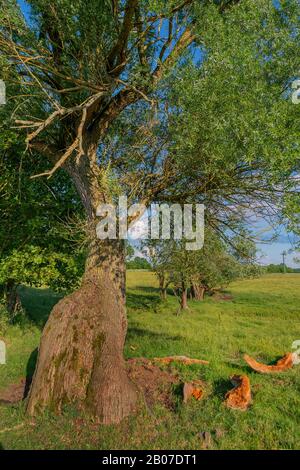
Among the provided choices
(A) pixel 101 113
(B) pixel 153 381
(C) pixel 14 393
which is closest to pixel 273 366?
(B) pixel 153 381

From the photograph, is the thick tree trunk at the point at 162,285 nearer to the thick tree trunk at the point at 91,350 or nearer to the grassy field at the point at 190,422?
the grassy field at the point at 190,422

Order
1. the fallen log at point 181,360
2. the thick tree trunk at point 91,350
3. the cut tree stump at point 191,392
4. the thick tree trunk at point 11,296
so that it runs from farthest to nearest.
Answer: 1. the thick tree trunk at point 11,296
2. the fallen log at point 181,360
3. the cut tree stump at point 191,392
4. the thick tree trunk at point 91,350

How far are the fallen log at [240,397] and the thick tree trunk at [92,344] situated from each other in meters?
2.36

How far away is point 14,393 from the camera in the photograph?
1044 centimetres

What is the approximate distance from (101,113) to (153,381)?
348 inches

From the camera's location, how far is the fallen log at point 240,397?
816 centimetres

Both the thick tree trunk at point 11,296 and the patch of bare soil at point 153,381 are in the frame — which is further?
the thick tree trunk at point 11,296

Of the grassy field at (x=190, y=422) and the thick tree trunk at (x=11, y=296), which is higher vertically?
the thick tree trunk at (x=11, y=296)

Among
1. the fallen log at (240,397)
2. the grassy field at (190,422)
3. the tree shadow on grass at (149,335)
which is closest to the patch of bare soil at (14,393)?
the grassy field at (190,422)

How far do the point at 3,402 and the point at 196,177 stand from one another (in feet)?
28.3

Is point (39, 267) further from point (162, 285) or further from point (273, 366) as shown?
point (162, 285)

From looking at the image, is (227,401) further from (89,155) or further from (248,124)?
(89,155)

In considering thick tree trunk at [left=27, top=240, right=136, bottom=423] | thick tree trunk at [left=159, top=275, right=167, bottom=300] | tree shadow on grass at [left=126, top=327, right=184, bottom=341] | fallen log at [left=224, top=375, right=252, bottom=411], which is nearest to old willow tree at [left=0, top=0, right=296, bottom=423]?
thick tree trunk at [left=27, top=240, right=136, bottom=423]

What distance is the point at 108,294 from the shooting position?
1062 centimetres
